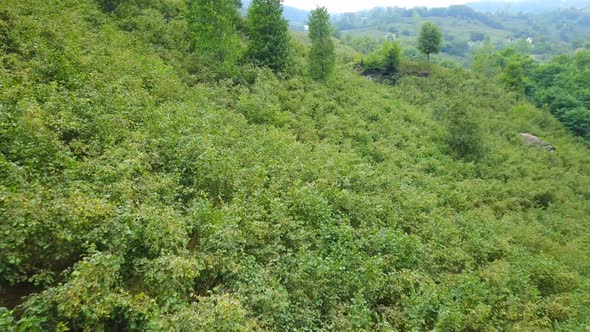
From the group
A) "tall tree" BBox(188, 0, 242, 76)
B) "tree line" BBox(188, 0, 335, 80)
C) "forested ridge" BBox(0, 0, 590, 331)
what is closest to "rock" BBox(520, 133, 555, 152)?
"forested ridge" BBox(0, 0, 590, 331)

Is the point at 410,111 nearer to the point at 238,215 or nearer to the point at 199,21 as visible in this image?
the point at 199,21

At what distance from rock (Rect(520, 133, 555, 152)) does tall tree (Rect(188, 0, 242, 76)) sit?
86.9 feet

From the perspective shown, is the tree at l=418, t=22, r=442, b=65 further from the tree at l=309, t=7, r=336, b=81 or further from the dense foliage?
the tree at l=309, t=7, r=336, b=81

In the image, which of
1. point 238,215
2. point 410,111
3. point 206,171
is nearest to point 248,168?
point 206,171

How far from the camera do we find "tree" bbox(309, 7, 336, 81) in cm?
2516

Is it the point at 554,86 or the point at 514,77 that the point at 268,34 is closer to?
the point at 514,77

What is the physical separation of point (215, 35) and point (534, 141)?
28792 millimetres

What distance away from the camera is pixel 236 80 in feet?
66.8

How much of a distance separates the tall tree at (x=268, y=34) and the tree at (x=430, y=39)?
23.0m

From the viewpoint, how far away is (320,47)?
992 inches

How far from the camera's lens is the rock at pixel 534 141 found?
1129 inches

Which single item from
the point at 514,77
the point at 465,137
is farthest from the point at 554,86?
the point at 465,137

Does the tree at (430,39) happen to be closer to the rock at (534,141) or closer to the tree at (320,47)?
the rock at (534,141)

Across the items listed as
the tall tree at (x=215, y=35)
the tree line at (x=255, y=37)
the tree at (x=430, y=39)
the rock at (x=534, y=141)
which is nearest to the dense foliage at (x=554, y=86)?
the tree at (x=430, y=39)
